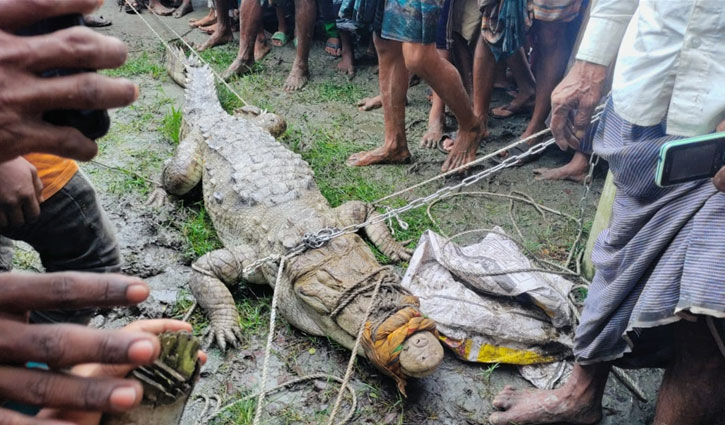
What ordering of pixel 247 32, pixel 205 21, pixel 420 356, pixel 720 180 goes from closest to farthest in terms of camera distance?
pixel 720 180, pixel 420 356, pixel 247 32, pixel 205 21

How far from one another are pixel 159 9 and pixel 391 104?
18.4 feet

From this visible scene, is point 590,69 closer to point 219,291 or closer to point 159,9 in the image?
point 219,291

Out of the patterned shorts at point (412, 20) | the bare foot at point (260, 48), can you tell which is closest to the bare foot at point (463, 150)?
the patterned shorts at point (412, 20)

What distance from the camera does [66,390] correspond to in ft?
2.77

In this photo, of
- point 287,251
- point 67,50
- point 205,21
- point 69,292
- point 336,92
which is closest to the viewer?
point 67,50

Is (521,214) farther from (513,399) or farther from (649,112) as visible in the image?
(649,112)

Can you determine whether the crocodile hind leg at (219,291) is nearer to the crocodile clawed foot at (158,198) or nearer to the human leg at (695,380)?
the crocodile clawed foot at (158,198)

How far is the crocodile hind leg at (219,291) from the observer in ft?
9.79

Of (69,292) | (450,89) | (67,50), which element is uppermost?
(67,50)

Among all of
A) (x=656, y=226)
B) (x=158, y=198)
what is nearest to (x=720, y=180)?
(x=656, y=226)

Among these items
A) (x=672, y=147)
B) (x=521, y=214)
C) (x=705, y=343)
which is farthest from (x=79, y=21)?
(x=521, y=214)

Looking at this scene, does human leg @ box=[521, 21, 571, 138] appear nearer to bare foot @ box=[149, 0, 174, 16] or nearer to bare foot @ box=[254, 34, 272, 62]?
bare foot @ box=[254, 34, 272, 62]

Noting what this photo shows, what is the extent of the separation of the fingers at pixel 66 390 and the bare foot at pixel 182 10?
8.37 metres

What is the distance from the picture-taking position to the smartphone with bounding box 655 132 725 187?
5.26 ft
